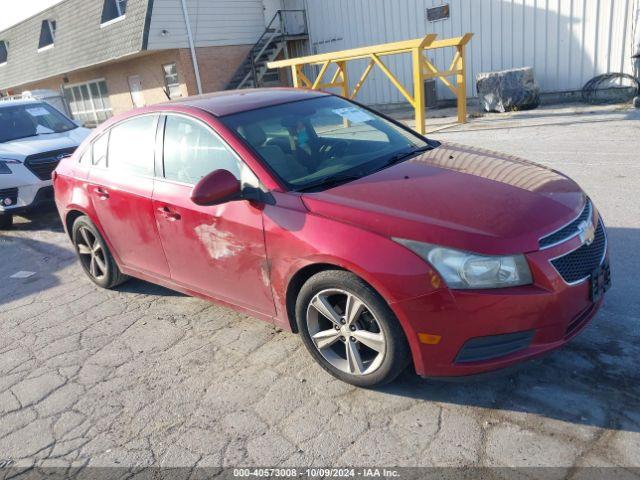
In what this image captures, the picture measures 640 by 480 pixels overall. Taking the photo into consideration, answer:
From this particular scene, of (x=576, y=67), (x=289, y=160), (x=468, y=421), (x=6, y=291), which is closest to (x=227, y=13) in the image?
(x=576, y=67)

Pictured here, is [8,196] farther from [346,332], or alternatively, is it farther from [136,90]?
[136,90]

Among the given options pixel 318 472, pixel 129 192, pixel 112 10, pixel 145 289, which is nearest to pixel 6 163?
pixel 145 289

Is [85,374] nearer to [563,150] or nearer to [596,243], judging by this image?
[596,243]

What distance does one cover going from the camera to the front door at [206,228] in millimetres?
3299

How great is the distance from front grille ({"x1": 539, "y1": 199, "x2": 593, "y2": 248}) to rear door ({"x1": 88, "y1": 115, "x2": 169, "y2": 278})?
270 centimetres

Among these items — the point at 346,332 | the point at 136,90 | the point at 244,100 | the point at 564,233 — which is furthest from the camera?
the point at 136,90

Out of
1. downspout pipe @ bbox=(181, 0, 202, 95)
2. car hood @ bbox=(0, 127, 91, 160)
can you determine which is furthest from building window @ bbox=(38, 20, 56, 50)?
car hood @ bbox=(0, 127, 91, 160)

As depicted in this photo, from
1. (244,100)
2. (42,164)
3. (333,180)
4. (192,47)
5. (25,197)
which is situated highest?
(192,47)

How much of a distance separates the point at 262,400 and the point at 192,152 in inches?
69.9

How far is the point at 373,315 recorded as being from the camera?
2820 mm

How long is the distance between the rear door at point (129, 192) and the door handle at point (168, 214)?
0.14m

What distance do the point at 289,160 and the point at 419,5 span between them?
1452cm

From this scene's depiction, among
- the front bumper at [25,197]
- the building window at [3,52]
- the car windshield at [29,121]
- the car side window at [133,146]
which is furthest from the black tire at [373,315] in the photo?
the building window at [3,52]

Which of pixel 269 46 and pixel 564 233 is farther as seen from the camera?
pixel 269 46
